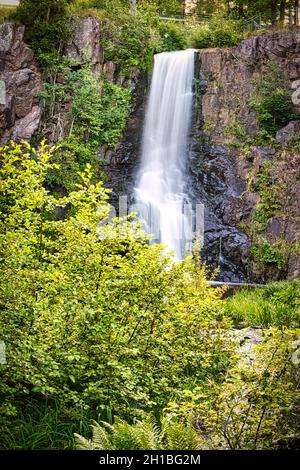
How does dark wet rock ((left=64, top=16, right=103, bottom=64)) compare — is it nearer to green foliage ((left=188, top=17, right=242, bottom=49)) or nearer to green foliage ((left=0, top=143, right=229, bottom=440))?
green foliage ((left=188, top=17, right=242, bottom=49))

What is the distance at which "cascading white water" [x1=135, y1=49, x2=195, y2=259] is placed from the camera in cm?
1889

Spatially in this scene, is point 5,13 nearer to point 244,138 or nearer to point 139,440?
point 244,138

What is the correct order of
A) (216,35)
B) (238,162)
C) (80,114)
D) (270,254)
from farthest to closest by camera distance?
(216,35) → (80,114) → (238,162) → (270,254)

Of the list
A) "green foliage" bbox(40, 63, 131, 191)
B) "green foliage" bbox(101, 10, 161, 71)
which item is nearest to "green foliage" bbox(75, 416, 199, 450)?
"green foliage" bbox(40, 63, 131, 191)

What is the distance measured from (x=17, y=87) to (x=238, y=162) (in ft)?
29.7

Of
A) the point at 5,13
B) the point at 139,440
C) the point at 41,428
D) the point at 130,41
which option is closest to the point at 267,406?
the point at 139,440

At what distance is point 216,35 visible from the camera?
70.8 feet

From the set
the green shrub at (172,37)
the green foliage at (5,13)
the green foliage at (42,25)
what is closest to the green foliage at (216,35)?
the green shrub at (172,37)

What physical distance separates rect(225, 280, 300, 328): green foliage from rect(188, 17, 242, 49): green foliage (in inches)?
494

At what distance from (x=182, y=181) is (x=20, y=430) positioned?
16048mm

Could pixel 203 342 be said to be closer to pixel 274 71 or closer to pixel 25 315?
pixel 25 315

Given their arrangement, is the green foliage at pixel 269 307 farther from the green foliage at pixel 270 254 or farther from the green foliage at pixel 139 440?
the green foliage at pixel 139 440

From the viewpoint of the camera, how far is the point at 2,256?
5141mm

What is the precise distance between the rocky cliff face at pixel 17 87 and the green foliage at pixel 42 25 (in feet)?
1.67
